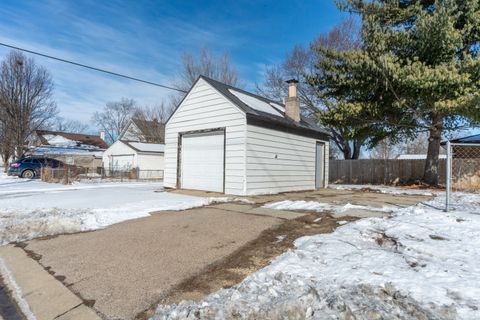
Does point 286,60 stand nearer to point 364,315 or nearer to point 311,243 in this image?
point 311,243

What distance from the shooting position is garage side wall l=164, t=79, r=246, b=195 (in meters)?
9.16

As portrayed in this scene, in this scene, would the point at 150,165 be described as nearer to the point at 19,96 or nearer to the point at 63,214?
the point at 19,96

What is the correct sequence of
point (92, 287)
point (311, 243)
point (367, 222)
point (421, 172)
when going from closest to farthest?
1. point (92, 287)
2. point (311, 243)
3. point (367, 222)
4. point (421, 172)

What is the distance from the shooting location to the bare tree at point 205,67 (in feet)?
74.2

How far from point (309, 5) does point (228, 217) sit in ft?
41.0

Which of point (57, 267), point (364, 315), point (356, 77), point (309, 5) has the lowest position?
point (57, 267)

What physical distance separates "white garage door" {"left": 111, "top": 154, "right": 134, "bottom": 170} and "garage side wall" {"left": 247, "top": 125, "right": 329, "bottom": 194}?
16.3 meters

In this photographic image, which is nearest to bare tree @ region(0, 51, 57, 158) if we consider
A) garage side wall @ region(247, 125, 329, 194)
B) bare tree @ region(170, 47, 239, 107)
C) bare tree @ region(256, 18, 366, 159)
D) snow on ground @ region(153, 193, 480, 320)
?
bare tree @ region(170, 47, 239, 107)

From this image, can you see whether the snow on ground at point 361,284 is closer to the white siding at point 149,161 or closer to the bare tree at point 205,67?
the white siding at point 149,161

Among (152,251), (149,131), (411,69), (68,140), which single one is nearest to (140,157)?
(149,131)

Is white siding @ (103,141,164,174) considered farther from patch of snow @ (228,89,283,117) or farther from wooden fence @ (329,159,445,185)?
patch of snow @ (228,89,283,117)

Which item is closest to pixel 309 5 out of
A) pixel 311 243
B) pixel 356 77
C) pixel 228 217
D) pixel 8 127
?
pixel 356 77

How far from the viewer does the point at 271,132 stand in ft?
33.0

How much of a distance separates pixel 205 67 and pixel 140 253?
2084 cm
